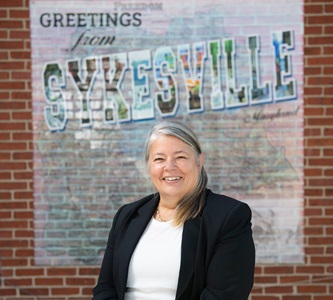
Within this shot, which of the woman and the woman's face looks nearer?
the woman

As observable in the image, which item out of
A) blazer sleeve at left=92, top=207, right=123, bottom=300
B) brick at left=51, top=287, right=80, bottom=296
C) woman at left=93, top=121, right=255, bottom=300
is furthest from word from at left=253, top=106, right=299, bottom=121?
blazer sleeve at left=92, top=207, right=123, bottom=300

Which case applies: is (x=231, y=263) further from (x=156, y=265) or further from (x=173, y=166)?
(x=173, y=166)

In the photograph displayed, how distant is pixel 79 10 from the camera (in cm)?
471

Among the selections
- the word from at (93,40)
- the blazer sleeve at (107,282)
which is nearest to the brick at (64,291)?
the word from at (93,40)

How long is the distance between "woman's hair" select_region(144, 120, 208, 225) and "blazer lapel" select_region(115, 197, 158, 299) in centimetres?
20

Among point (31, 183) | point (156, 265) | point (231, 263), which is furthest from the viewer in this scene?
point (31, 183)

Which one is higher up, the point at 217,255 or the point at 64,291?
the point at 217,255

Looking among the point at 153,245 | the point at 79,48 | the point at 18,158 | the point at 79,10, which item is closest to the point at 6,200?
the point at 18,158

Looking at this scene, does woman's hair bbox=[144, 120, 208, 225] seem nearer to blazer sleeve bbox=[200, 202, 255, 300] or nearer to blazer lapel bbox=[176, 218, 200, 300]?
blazer lapel bbox=[176, 218, 200, 300]

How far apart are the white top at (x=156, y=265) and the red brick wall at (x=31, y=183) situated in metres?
2.40

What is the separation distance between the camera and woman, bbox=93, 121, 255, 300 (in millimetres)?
2264

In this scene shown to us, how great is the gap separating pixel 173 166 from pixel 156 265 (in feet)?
1.46

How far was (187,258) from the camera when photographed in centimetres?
231

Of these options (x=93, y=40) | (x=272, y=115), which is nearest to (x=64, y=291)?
(x=93, y=40)
